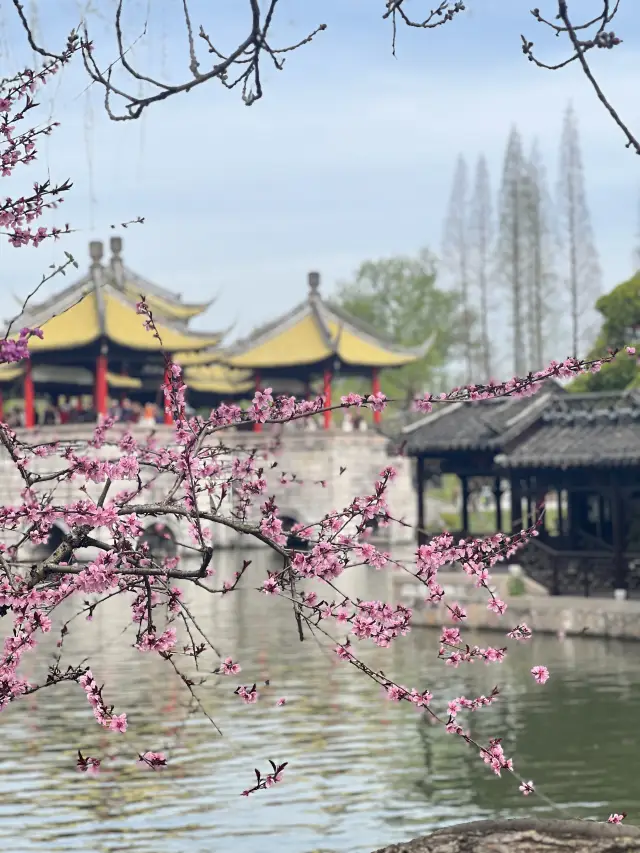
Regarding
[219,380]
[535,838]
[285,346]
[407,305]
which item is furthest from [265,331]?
[535,838]

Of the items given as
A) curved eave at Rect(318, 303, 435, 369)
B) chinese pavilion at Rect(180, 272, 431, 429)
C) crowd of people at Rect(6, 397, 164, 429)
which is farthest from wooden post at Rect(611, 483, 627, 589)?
curved eave at Rect(318, 303, 435, 369)

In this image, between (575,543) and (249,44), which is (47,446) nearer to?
(249,44)

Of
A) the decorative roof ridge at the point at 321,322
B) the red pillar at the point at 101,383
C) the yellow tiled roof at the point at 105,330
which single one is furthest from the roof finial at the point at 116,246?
the red pillar at the point at 101,383

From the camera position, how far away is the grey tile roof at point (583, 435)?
83.7 feet

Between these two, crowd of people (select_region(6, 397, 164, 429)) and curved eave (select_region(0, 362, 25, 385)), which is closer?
crowd of people (select_region(6, 397, 164, 429))

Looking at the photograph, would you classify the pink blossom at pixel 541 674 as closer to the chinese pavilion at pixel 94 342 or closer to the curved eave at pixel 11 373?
the chinese pavilion at pixel 94 342

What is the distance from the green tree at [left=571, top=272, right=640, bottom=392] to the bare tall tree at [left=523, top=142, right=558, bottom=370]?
3220 cm

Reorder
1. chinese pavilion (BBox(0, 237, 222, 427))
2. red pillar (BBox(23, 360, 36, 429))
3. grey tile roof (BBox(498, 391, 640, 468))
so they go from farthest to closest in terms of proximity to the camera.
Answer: red pillar (BBox(23, 360, 36, 429)), chinese pavilion (BBox(0, 237, 222, 427)), grey tile roof (BBox(498, 391, 640, 468))

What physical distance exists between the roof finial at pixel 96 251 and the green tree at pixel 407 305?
84.6 feet

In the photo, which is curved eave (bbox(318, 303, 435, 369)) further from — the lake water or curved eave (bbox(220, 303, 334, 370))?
the lake water

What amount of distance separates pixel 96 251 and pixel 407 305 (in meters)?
28.5

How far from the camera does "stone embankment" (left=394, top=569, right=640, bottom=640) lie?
24062mm

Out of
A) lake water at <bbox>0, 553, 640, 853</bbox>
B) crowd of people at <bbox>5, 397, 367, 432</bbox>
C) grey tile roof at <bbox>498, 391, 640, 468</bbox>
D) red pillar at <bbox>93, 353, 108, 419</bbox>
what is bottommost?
lake water at <bbox>0, 553, 640, 853</bbox>

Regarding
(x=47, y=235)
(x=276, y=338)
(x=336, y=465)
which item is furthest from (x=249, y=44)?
(x=276, y=338)
